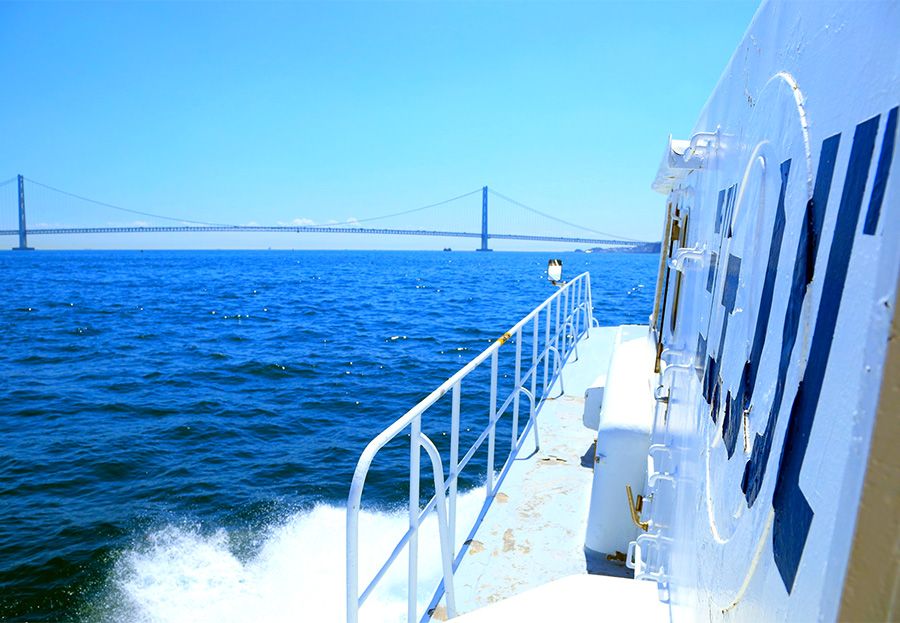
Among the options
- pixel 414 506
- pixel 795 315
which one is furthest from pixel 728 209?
pixel 414 506

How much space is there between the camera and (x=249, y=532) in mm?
5465

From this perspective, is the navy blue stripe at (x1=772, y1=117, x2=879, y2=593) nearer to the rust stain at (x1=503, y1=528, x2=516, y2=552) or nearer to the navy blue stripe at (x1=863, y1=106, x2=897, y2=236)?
the navy blue stripe at (x1=863, y1=106, x2=897, y2=236)

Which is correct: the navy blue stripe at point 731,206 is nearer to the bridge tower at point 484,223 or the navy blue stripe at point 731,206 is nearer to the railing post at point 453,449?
the railing post at point 453,449

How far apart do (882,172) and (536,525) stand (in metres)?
3.17

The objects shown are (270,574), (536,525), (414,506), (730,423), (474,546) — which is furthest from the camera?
(270,574)

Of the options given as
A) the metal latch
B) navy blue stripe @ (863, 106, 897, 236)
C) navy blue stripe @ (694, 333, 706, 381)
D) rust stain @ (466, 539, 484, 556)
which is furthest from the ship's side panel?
rust stain @ (466, 539, 484, 556)

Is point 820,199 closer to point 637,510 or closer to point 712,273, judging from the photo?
point 712,273

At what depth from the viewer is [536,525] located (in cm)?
339

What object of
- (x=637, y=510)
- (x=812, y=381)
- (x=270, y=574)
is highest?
(x=812, y=381)

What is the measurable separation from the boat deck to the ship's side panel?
3.81ft

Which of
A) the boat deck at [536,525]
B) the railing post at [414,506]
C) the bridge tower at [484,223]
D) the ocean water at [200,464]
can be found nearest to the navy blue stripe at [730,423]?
the railing post at [414,506]

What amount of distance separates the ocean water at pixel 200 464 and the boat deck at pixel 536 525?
34 cm

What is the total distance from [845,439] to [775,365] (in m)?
0.32

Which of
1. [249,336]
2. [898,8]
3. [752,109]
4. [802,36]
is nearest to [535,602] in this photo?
[752,109]
